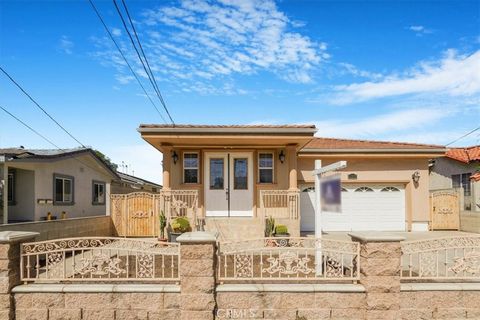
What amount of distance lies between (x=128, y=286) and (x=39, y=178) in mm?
8219

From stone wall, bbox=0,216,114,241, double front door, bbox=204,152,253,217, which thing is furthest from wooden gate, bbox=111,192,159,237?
double front door, bbox=204,152,253,217

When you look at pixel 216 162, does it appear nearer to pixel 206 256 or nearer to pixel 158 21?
pixel 158 21

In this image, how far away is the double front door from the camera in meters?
11.9

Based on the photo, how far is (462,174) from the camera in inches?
610

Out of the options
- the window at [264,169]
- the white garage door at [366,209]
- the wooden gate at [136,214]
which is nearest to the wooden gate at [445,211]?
the white garage door at [366,209]

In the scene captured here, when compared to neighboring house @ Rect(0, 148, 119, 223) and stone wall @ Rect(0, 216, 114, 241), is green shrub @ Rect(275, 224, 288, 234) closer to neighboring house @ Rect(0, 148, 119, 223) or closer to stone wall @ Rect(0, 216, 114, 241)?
stone wall @ Rect(0, 216, 114, 241)

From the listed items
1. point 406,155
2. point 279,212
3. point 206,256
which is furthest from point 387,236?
point 406,155

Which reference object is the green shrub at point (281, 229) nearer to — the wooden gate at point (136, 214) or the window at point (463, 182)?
the wooden gate at point (136, 214)

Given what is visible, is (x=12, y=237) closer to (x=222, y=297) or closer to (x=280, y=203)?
→ (x=222, y=297)

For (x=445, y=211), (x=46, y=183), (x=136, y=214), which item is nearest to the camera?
(x=46, y=183)

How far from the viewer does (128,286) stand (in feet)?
16.6

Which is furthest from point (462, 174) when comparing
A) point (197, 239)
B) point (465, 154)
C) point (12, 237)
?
point (12, 237)

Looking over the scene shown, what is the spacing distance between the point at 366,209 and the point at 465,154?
644cm

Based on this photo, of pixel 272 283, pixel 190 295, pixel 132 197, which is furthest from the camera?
pixel 132 197
